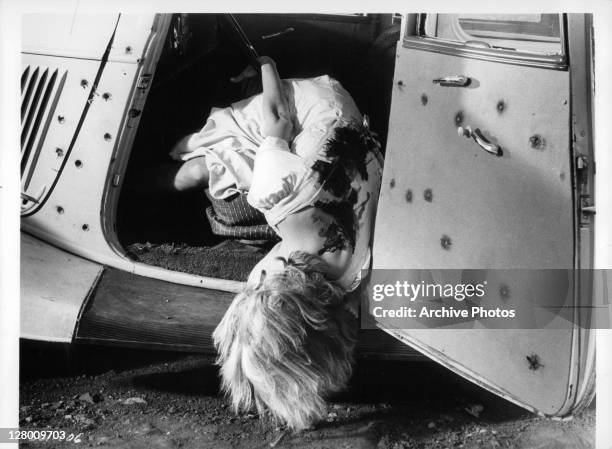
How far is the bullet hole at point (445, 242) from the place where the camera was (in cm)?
145

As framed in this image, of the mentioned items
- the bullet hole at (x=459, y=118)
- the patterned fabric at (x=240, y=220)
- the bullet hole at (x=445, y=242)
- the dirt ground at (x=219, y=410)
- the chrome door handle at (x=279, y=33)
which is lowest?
the dirt ground at (x=219, y=410)

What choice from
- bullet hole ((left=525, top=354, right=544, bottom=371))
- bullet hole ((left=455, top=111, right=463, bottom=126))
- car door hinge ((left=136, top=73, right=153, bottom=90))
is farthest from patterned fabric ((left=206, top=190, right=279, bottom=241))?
bullet hole ((left=525, top=354, right=544, bottom=371))

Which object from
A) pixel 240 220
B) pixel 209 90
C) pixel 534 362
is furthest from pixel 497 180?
pixel 209 90

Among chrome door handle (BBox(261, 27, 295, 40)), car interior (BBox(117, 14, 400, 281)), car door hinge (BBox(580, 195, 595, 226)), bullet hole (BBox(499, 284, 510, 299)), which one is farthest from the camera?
chrome door handle (BBox(261, 27, 295, 40))

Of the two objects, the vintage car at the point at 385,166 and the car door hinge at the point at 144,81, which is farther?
the car door hinge at the point at 144,81

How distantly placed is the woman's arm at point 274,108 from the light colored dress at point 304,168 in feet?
0.08

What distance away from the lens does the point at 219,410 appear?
5.47 feet

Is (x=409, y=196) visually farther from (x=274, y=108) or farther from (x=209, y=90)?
(x=209, y=90)

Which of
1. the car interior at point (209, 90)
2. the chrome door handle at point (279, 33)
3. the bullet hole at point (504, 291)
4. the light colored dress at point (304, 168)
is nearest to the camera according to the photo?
the bullet hole at point (504, 291)

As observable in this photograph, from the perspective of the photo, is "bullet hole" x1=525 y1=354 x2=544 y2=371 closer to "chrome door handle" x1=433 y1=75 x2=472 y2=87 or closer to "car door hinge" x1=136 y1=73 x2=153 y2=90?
"chrome door handle" x1=433 y1=75 x2=472 y2=87

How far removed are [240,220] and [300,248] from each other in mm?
273

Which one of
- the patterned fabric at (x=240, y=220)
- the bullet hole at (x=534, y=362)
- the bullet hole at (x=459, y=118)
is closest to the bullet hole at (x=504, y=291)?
the bullet hole at (x=534, y=362)

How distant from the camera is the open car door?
1.31 m

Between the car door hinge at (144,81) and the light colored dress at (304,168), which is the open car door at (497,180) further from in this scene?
the car door hinge at (144,81)
